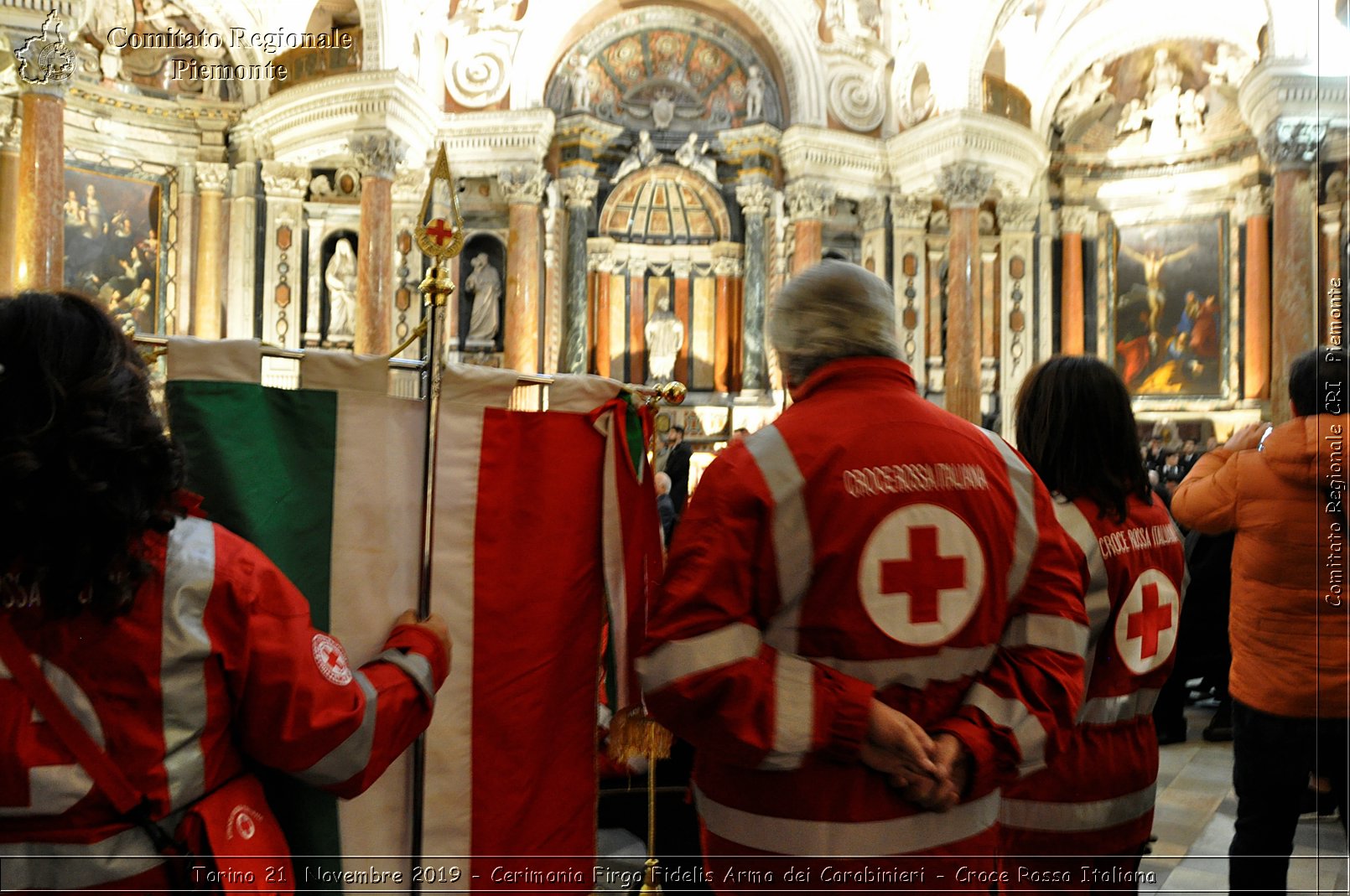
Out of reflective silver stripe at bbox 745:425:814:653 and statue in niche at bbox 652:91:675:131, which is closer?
reflective silver stripe at bbox 745:425:814:653

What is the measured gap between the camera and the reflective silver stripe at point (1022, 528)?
1.72 m

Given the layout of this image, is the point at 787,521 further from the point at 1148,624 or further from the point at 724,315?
the point at 724,315

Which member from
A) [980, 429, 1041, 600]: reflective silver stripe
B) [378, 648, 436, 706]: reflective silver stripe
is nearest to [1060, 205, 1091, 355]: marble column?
[980, 429, 1041, 600]: reflective silver stripe

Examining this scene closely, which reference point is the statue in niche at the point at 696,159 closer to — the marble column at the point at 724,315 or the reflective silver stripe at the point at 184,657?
the marble column at the point at 724,315

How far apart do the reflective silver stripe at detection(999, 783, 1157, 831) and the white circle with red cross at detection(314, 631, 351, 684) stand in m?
1.57

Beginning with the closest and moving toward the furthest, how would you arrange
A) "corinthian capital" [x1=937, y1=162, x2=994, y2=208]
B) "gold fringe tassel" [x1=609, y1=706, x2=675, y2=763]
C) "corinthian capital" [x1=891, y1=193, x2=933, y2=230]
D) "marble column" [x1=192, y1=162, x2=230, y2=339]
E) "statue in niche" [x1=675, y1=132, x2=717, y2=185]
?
1. "gold fringe tassel" [x1=609, y1=706, x2=675, y2=763]
2. "marble column" [x1=192, y1=162, x2=230, y2=339]
3. "corinthian capital" [x1=937, y1=162, x2=994, y2=208]
4. "statue in niche" [x1=675, y1=132, x2=717, y2=185]
5. "corinthian capital" [x1=891, y1=193, x2=933, y2=230]

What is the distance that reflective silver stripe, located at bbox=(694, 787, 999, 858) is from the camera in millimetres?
1590

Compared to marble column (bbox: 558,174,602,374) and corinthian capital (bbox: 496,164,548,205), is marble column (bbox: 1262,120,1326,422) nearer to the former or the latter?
marble column (bbox: 558,174,602,374)

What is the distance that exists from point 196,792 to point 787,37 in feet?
44.8

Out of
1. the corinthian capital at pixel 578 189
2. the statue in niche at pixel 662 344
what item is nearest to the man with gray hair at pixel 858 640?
the statue in niche at pixel 662 344

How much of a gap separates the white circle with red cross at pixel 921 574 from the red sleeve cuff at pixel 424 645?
2.80 ft

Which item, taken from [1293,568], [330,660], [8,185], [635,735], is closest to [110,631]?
[330,660]

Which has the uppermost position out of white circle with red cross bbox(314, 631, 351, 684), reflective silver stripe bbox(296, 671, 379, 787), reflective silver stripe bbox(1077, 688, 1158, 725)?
white circle with red cross bbox(314, 631, 351, 684)

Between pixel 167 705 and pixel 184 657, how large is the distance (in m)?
0.08
